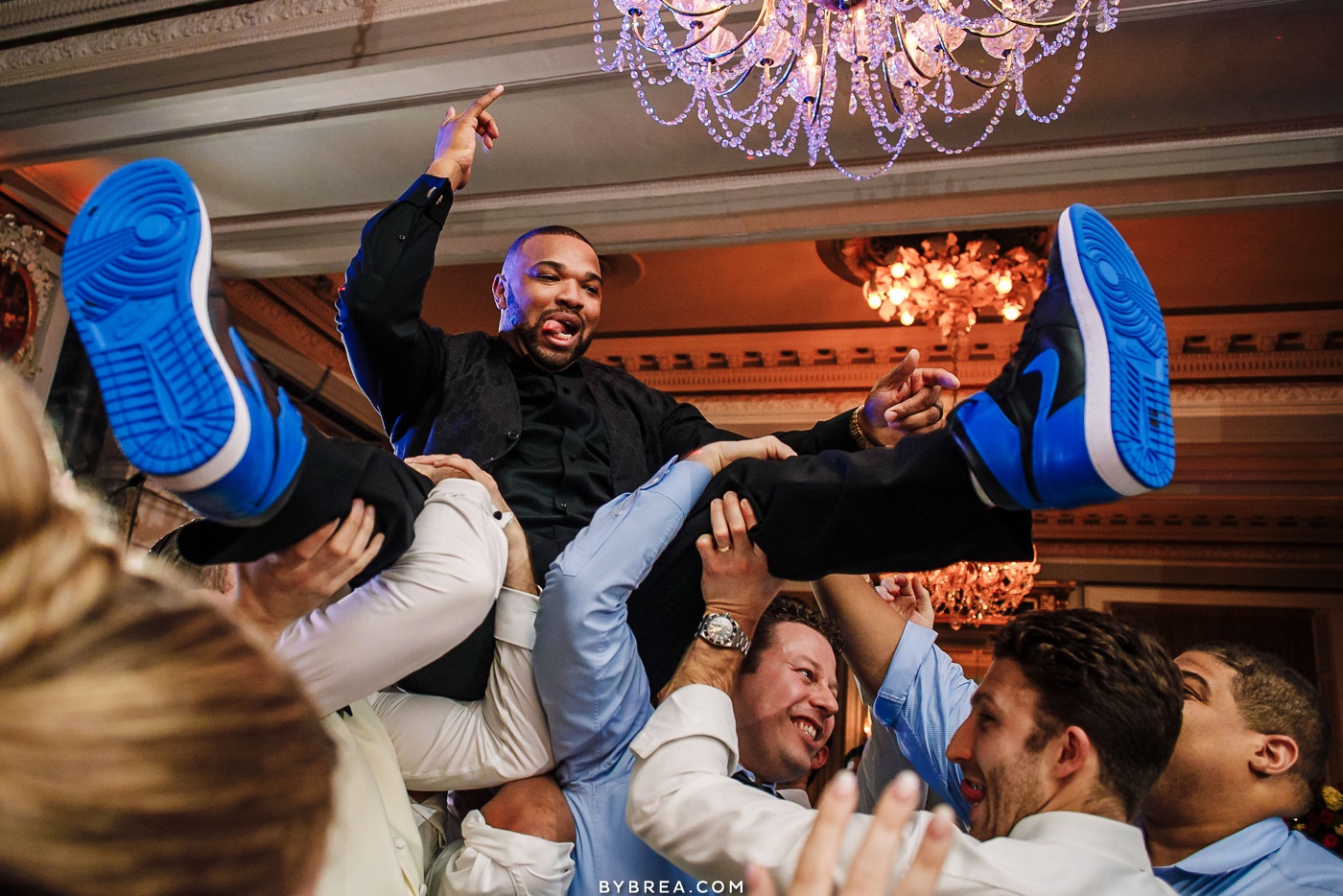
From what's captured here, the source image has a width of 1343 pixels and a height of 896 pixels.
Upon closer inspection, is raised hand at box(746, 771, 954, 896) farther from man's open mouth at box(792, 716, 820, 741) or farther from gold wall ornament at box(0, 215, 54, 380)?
gold wall ornament at box(0, 215, 54, 380)

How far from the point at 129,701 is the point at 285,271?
5.24 m

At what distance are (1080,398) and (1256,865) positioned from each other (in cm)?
106

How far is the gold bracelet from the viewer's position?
1.96 metres

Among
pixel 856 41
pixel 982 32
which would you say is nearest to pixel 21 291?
pixel 856 41

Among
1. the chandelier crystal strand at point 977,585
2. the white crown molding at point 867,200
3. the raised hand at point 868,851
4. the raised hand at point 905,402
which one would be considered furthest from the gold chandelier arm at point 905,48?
the chandelier crystal strand at point 977,585

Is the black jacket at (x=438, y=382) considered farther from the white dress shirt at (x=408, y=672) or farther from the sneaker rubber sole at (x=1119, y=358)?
the sneaker rubber sole at (x=1119, y=358)

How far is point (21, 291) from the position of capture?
5.12m

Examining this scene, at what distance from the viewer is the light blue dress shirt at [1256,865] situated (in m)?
1.77

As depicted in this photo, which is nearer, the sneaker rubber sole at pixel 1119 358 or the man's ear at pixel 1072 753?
the sneaker rubber sole at pixel 1119 358

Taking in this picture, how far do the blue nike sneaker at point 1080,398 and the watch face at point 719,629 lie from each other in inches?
15.8

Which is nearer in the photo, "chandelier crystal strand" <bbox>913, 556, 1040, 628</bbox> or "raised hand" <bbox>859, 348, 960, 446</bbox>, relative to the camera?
"raised hand" <bbox>859, 348, 960, 446</bbox>

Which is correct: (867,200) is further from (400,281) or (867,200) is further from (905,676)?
(400,281)

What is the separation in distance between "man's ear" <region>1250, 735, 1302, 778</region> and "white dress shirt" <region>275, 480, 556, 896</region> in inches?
49.1

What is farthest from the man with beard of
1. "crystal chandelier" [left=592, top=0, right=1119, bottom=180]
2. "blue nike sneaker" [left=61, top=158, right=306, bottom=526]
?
"crystal chandelier" [left=592, top=0, right=1119, bottom=180]
